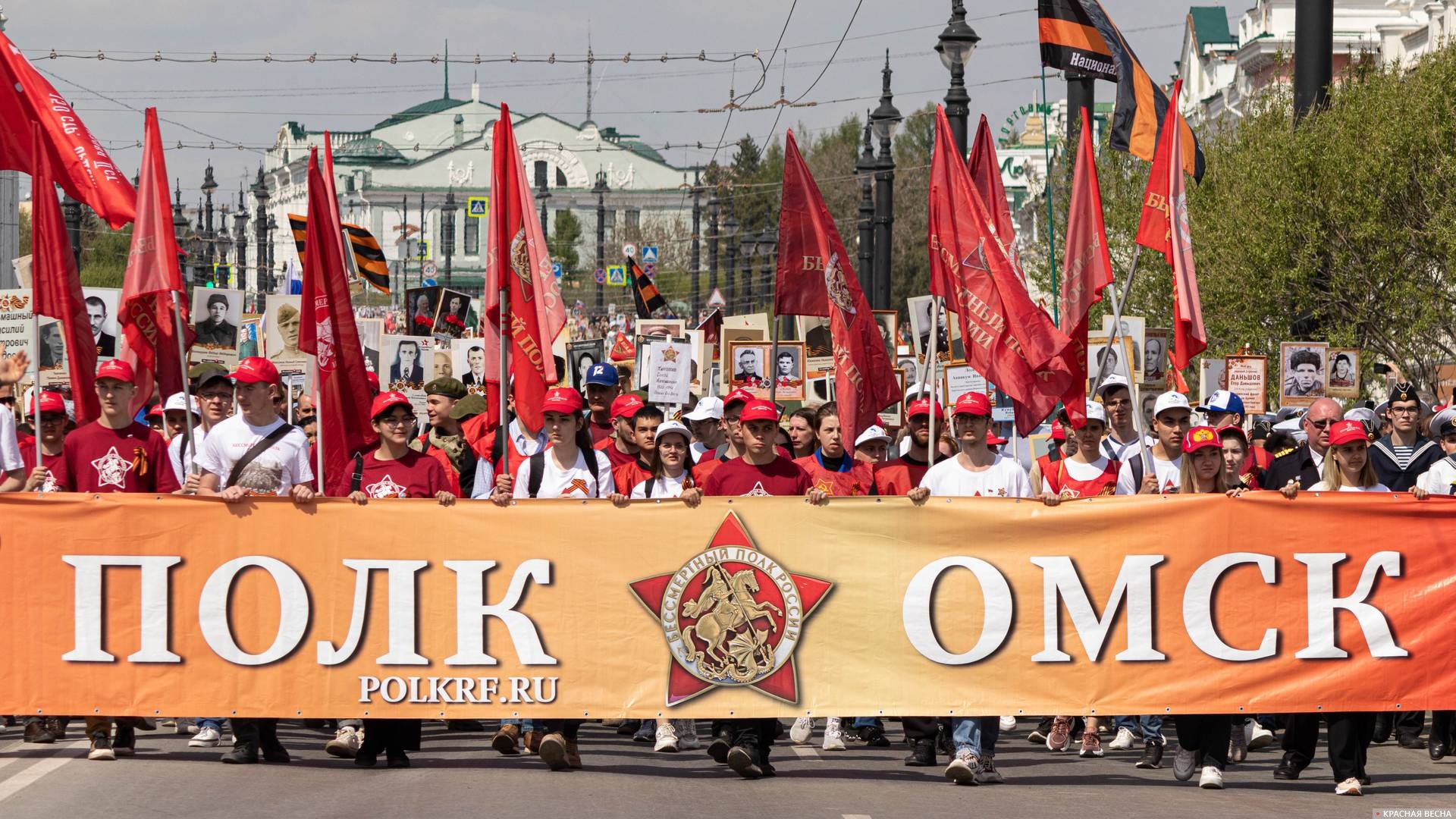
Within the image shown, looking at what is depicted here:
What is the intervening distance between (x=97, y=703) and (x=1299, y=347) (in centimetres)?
1360

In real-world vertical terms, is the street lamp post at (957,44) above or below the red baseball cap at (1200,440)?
above

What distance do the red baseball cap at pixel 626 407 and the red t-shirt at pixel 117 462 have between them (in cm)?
318

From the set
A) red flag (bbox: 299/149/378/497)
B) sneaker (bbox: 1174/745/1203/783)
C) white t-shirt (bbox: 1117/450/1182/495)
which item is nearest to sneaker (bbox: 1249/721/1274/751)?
sneaker (bbox: 1174/745/1203/783)

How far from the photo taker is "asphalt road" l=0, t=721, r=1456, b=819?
340 inches

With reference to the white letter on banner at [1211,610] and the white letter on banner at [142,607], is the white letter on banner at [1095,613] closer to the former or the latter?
the white letter on banner at [1211,610]

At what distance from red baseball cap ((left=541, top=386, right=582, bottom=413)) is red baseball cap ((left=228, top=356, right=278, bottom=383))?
137 centimetres

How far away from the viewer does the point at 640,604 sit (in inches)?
384

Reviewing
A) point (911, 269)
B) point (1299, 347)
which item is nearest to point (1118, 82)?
point (1299, 347)

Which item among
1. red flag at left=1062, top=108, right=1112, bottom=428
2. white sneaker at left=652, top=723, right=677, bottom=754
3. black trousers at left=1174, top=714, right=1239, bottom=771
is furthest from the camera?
red flag at left=1062, top=108, right=1112, bottom=428

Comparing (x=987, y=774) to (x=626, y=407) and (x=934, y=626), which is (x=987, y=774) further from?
(x=626, y=407)

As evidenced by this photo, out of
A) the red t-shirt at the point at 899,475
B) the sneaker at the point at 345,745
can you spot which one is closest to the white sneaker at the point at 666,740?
the sneaker at the point at 345,745

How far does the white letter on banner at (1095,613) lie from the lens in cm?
973

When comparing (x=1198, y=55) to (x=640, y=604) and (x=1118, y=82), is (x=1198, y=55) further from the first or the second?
(x=640, y=604)

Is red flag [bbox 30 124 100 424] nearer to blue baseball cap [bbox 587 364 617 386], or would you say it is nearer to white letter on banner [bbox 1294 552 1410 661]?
blue baseball cap [bbox 587 364 617 386]
